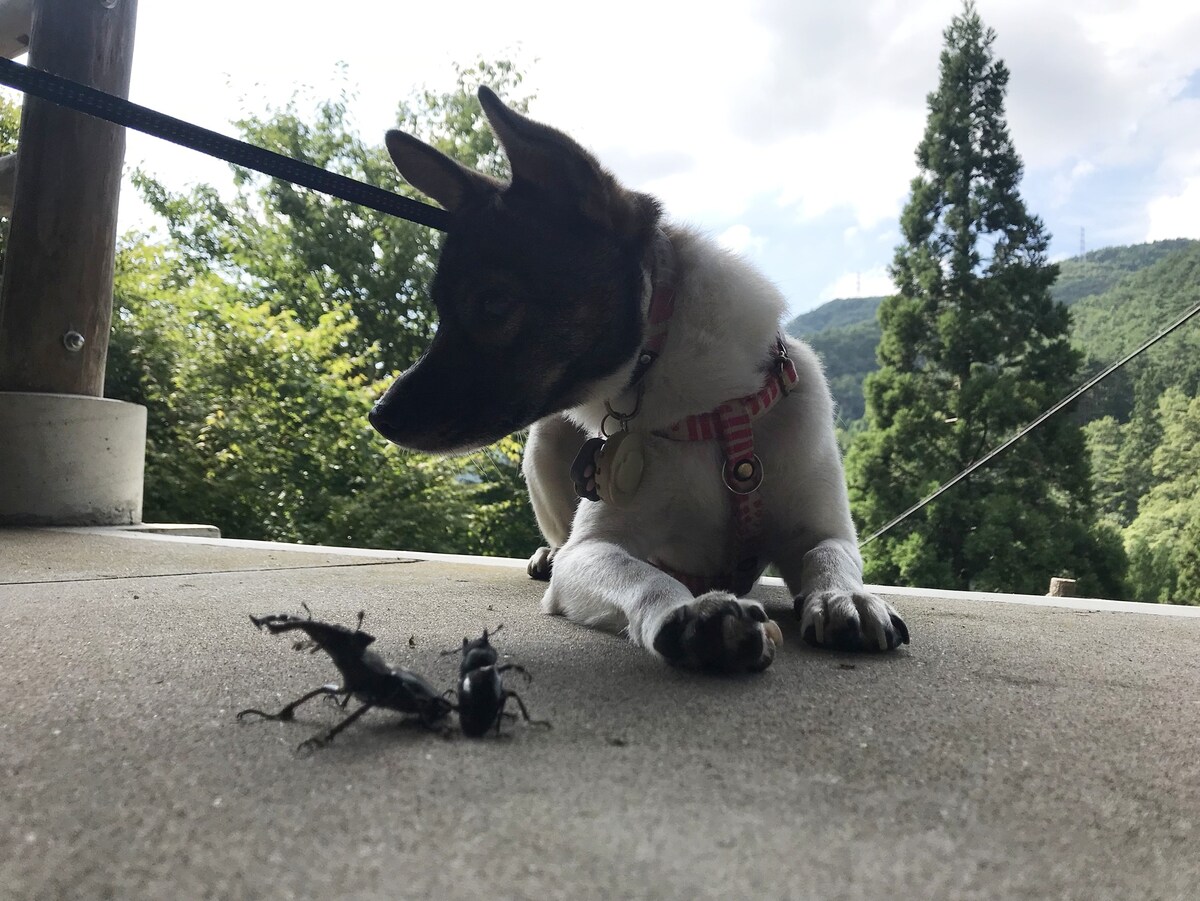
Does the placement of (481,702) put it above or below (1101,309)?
below

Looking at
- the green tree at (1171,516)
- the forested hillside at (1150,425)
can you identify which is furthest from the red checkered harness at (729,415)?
the green tree at (1171,516)

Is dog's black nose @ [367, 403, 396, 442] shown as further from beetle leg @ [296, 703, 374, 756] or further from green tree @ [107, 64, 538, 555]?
green tree @ [107, 64, 538, 555]

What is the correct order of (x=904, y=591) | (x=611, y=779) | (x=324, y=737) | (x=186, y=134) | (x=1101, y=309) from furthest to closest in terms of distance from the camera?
(x=1101, y=309) < (x=904, y=591) < (x=186, y=134) < (x=324, y=737) < (x=611, y=779)

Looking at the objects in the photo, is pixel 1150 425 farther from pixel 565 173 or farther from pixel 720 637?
pixel 720 637

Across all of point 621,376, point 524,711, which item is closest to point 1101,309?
point 621,376

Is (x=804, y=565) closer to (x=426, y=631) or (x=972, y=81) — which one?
(x=426, y=631)

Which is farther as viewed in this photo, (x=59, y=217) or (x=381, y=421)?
(x=59, y=217)
